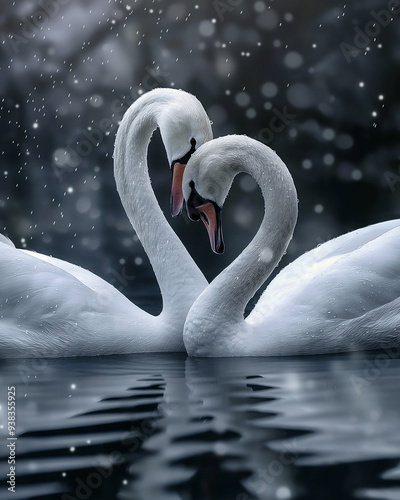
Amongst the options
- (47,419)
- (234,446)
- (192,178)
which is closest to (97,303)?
(192,178)

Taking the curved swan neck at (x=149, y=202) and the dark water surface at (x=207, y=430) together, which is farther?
the curved swan neck at (x=149, y=202)

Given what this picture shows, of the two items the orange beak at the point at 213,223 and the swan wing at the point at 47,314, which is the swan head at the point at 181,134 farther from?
the swan wing at the point at 47,314

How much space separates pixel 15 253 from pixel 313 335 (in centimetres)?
193

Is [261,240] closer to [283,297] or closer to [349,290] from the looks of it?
[283,297]

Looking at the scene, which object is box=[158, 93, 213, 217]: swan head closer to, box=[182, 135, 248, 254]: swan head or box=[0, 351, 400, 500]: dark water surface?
box=[182, 135, 248, 254]: swan head

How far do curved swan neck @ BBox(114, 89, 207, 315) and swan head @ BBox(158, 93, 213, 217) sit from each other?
0.16m

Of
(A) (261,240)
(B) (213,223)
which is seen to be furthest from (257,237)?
(B) (213,223)

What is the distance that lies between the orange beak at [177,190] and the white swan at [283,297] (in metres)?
0.26

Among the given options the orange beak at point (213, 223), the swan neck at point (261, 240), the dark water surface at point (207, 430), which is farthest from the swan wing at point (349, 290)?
the orange beak at point (213, 223)

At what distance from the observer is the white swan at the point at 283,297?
5.55 meters

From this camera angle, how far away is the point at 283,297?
5812 mm

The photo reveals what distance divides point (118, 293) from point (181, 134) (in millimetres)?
1115

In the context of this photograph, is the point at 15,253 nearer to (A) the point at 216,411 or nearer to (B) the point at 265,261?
(B) the point at 265,261

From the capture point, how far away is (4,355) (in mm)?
5793
